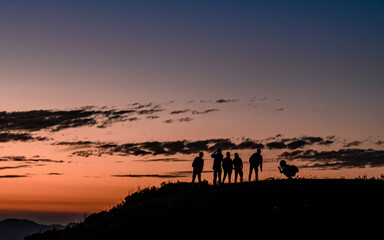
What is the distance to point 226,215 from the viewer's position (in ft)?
112

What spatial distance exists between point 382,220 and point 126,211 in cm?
1776

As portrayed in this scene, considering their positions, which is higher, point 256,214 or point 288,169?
point 288,169

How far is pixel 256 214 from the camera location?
3375 centimetres

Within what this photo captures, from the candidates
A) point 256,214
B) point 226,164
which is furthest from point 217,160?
point 256,214

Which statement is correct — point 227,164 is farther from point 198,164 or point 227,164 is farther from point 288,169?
point 288,169

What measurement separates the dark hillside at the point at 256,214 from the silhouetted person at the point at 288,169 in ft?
6.78

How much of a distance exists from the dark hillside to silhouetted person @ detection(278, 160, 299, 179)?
207cm

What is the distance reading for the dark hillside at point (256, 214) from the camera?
31.1 m

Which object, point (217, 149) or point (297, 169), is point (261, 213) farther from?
point (297, 169)

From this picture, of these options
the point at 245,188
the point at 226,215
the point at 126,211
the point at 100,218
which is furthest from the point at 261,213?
the point at 100,218

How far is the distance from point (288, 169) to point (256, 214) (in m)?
11.0

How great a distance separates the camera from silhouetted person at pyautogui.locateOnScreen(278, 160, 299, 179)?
43.9m

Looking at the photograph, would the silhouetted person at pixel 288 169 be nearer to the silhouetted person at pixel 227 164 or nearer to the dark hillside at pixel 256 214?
the dark hillside at pixel 256 214

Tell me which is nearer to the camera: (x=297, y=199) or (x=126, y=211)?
(x=297, y=199)
